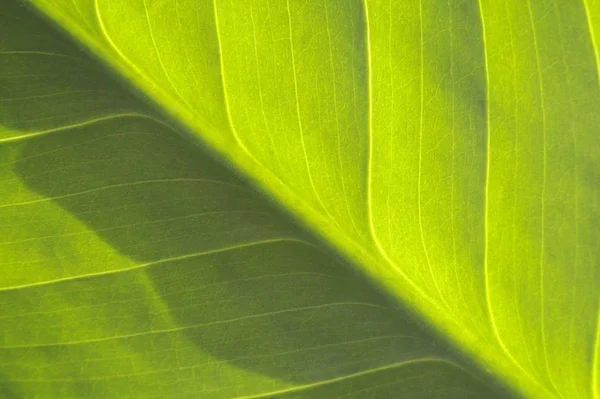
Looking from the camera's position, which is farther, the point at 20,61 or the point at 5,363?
the point at 5,363

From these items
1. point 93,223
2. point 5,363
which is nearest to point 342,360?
point 93,223

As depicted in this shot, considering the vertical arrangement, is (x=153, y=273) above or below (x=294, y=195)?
below

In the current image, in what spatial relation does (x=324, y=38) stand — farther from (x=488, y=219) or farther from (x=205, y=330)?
(x=205, y=330)

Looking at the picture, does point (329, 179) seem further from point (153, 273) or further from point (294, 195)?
point (153, 273)

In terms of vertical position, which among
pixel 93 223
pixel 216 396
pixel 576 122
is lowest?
pixel 216 396

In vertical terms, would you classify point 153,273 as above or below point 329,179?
below

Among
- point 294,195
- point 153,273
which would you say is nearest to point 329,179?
point 294,195

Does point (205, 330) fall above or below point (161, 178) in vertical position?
below

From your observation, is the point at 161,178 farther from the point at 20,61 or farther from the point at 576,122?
the point at 576,122
